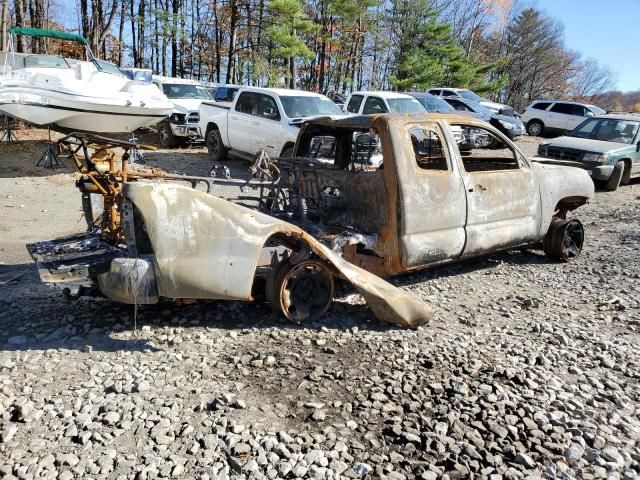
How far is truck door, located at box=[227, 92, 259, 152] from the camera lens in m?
12.4

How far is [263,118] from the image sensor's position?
39.3ft

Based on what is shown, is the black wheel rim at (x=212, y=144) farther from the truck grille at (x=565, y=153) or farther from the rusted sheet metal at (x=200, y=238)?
the rusted sheet metal at (x=200, y=238)

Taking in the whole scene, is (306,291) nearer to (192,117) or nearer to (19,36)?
(192,117)

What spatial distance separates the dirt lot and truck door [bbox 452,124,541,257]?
22.4 inches

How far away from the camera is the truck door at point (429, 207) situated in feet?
15.8

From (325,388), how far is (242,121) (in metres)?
10.0

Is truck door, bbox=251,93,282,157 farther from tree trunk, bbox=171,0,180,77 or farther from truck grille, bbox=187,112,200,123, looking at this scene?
tree trunk, bbox=171,0,180,77

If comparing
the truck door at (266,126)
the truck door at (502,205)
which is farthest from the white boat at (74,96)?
the truck door at (502,205)

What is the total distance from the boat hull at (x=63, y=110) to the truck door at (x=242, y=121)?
211 centimetres

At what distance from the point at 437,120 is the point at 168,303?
308 centimetres

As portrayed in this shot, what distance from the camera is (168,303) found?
15.7ft

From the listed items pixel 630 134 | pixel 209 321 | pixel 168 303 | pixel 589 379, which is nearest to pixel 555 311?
pixel 589 379

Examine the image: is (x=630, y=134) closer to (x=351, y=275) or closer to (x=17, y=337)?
(x=351, y=275)

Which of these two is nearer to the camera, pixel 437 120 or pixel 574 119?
pixel 437 120
